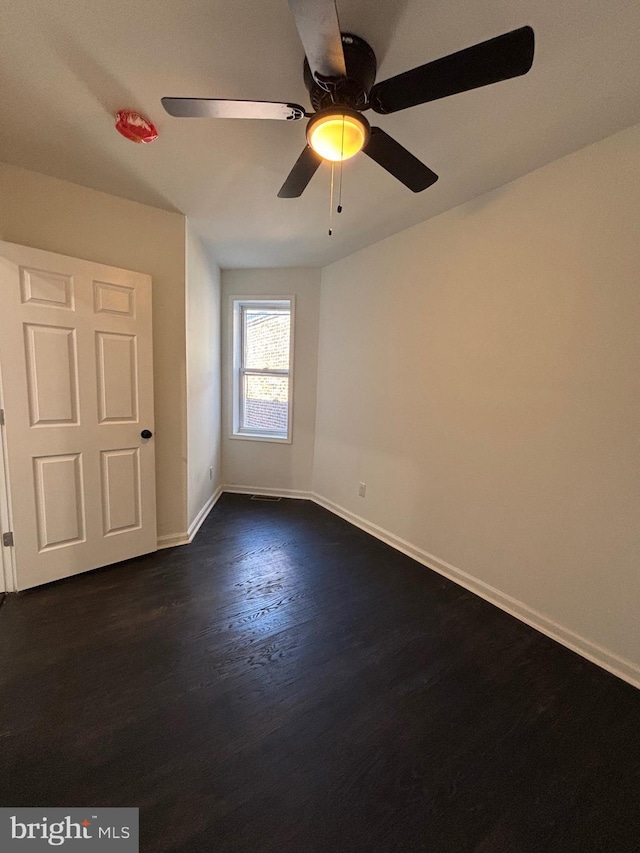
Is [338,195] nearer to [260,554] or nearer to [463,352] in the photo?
[463,352]

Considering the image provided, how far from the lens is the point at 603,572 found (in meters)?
1.61

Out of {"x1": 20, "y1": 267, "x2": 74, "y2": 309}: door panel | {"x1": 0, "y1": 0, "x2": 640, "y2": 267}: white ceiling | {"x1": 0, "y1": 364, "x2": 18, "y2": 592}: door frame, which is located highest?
{"x1": 0, "y1": 0, "x2": 640, "y2": 267}: white ceiling

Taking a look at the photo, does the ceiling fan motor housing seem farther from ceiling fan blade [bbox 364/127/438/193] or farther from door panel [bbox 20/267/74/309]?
door panel [bbox 20/267/74/309]

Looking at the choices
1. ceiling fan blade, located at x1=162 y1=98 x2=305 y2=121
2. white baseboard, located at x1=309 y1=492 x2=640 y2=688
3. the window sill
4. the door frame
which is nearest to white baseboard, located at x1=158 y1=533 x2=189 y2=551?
the door frame

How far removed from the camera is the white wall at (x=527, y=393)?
5.04 ft

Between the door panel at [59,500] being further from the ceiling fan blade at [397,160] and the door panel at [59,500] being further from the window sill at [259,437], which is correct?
the ceiling fan blade at [397,160]


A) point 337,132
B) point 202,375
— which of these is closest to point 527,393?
point 337,132

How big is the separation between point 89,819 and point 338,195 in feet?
9.69

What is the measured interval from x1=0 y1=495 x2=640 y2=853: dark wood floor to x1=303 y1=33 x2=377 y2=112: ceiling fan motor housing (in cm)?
232

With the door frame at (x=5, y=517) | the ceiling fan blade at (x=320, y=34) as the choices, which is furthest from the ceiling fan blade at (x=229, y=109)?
the door frame at (x=5, y=517)

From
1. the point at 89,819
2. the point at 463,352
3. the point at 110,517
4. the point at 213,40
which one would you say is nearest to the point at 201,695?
the point at 89,819

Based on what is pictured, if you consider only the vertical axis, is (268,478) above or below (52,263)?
below

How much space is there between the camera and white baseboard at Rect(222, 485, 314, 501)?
3.74 meters

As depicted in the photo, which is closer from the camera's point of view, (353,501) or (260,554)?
(260,554)
